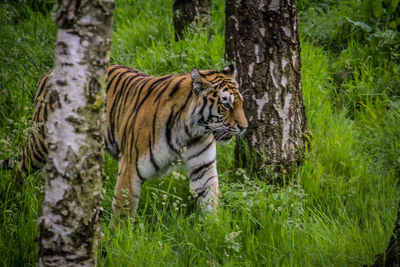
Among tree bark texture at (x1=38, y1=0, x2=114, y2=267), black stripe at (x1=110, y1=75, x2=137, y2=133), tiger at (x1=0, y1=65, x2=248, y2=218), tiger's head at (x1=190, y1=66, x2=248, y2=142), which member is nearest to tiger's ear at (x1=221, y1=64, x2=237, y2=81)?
tiger at (x1=0, y1=65, x2=248, y2=218)

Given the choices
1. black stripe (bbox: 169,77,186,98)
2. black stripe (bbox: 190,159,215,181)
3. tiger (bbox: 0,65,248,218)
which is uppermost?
black stripe (bbox: 169,77,186,98)

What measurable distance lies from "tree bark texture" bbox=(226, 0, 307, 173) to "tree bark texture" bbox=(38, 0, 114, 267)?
208 centimetres

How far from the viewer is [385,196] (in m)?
3.67

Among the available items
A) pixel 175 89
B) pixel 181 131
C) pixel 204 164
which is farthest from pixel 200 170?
pixel 175 89

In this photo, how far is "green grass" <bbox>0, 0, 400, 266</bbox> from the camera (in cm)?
291

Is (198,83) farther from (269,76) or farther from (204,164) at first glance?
(269,76)

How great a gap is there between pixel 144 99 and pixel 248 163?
1.09m

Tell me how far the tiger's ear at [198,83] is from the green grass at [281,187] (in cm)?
72

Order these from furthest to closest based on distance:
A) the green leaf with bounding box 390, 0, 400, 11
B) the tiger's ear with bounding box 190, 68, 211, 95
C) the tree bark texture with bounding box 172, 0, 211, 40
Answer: the tree bark texture with bounding box 172, 0, 211, 40 → the green leaf with bounding box 390, 0, 400, 11 → the tiger's ear with bounding box 190, 68, 211, 95

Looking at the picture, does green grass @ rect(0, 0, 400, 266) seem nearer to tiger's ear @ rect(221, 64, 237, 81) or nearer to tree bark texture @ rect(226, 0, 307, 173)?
tree bark texture @ rect(226, 0, 307, 173)

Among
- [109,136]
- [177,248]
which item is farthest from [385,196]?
[109,136]

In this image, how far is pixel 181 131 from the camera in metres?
3.64

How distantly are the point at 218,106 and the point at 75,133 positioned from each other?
1.64m

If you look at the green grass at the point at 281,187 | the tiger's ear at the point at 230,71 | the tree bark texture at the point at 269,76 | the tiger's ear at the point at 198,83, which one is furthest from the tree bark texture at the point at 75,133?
the tree bark texture at the point at 269,76
